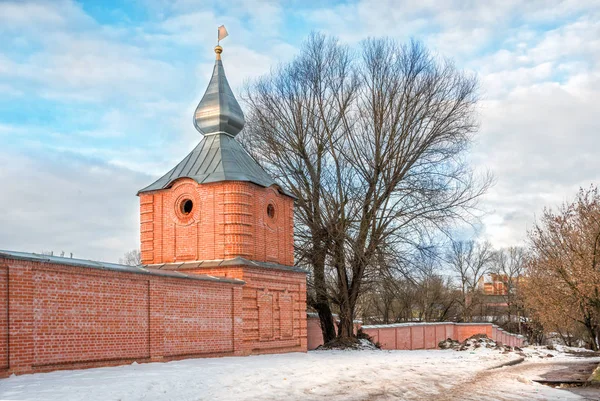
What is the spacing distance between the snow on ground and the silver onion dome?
30.5 feet

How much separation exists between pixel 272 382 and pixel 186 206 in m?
10.1

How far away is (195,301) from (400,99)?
1416 centimetres

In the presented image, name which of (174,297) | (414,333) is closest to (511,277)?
(414,333)

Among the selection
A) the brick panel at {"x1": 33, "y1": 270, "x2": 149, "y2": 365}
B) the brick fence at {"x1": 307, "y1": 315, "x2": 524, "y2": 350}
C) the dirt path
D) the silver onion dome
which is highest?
the silver onion dome

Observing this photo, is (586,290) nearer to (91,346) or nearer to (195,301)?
(195,301)

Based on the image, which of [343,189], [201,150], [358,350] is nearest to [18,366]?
[201,150]

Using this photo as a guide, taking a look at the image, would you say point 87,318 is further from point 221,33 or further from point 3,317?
point 221,33

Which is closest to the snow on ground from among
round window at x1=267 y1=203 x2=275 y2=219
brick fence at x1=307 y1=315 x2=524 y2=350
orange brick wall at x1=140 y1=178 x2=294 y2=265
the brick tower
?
the brick tower

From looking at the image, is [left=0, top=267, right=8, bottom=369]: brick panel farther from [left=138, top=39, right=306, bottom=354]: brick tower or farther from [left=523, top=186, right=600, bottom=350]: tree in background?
[left=523, top=186, right=600, bottom=350]: tree in background

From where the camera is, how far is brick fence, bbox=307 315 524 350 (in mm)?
30203

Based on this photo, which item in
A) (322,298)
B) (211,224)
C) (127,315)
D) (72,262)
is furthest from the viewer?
(322,298)

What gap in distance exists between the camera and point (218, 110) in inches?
971

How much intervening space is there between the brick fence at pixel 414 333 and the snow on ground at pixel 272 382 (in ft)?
36.0

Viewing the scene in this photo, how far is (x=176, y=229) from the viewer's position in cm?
2247
